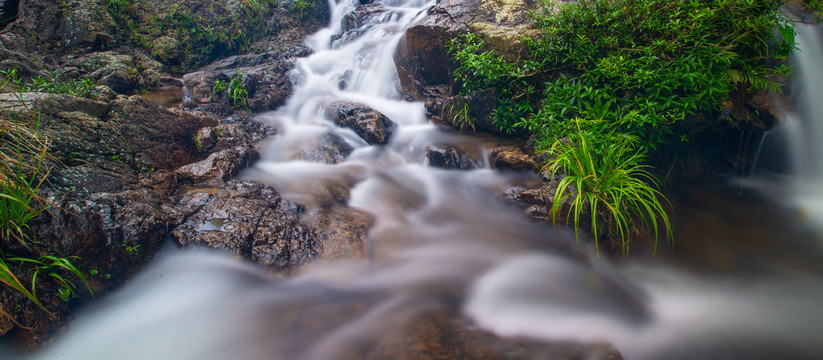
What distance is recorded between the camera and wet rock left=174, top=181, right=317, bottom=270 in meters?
3.32

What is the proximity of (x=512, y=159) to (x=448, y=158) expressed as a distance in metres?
1.03

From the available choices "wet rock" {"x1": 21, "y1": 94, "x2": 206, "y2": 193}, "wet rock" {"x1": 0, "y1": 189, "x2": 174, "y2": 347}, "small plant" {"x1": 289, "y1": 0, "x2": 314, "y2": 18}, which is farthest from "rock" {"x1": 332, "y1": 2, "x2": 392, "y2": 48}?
"wet rock" {"x1": 0, "y1": 189, "x2": 174, "y2": 347}

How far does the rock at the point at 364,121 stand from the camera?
255 inches

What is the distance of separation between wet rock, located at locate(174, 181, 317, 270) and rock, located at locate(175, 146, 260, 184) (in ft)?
2.21

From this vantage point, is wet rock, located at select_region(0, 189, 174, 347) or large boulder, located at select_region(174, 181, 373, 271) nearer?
wet rock, located at select_region(0, 189, 174, 347)

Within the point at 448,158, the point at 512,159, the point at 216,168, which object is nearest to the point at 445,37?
the point at 448,158

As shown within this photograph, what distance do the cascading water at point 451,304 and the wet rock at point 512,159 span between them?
39.1 inches

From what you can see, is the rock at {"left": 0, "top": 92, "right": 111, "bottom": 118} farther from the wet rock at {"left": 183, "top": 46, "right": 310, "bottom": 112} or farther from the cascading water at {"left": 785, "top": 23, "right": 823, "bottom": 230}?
the cascading water at {"left": 785, "top": 23, "right": 823, "bottom": 230}

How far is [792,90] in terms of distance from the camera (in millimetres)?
4109

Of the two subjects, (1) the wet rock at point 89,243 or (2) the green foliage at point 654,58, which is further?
(2) the green foliage at point 654,58

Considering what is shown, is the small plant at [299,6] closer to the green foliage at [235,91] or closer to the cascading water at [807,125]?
the green foliage at [235,91]

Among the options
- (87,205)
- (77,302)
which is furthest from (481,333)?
→ (87,205)

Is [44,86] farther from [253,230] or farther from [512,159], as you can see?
[512,159]

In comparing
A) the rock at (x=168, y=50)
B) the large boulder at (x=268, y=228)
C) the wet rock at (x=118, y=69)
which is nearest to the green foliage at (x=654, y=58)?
the large boulder at (x=268, y=228)
